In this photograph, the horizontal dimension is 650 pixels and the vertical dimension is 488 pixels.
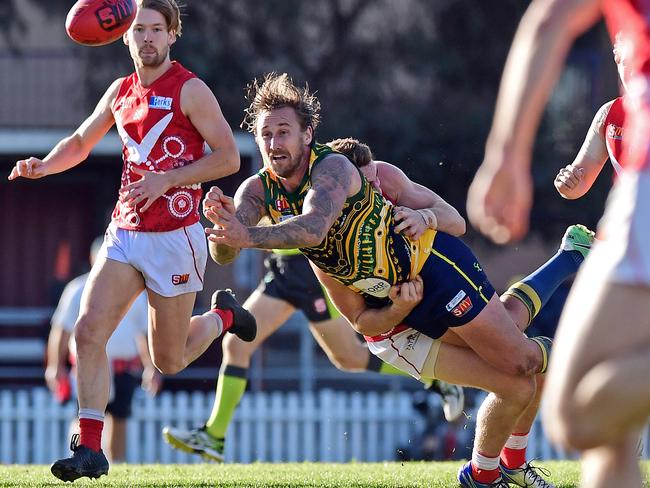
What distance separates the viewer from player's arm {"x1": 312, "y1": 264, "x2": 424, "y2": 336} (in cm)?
564

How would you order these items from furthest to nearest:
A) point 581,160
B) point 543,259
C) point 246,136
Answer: point 543,259, point 246,136, point 581,160

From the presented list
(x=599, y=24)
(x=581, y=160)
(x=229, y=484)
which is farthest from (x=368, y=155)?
(x=599, y=24)

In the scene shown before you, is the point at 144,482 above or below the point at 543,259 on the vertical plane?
below

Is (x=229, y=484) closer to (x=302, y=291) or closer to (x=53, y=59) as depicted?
(x=302, y=291)

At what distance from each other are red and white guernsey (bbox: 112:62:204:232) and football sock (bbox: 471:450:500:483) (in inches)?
73.3

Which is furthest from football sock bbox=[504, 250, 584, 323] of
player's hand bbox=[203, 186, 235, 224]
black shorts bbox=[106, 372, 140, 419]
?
black shorts bbox=[106, 372, 140, 419]

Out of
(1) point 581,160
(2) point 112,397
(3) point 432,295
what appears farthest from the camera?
(2) point 112,397

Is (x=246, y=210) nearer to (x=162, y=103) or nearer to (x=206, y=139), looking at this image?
(x=206, y=139)

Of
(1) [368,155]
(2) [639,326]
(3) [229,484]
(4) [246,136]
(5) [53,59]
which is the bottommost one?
(3) [229,484]

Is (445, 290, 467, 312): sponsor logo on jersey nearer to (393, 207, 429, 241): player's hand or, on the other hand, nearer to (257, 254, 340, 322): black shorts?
(393, 207, 429, 241): player's hand

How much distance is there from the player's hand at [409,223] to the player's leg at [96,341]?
140cm

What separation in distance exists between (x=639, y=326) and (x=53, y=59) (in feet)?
51.2

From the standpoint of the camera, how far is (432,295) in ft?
18.8

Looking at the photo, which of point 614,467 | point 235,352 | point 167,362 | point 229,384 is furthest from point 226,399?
→ point 614,467
